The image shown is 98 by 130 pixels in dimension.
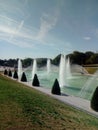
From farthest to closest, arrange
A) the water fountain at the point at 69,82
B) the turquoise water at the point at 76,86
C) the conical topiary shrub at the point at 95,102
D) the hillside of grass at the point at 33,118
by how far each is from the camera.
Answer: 1. the water fountain at the point at 69,82
2. the turquoise water at the point at 76,86
3. the conical topiary shrub at the point at 95,102
4. the hillside of grass at the point at 33,118

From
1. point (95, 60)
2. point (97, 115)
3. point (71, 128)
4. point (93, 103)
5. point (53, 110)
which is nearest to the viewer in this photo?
point (71, 128)

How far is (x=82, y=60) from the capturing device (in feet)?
346

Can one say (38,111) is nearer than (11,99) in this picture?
Yes

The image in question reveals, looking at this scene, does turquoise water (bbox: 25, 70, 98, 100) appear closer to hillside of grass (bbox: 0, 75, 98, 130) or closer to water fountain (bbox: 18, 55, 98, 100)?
water fountain (bbox: 18, 55, 98, 100)

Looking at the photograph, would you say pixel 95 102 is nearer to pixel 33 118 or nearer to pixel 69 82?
pixel 33 118

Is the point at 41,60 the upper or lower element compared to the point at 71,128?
upper

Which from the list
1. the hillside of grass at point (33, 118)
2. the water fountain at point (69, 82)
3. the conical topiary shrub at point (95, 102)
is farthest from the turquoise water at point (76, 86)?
the hillside of grass at point (33, 118)

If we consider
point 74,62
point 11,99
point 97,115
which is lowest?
point 97,115

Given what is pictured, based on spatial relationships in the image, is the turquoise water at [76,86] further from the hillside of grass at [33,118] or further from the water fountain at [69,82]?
the hillside of grass at [33,118]

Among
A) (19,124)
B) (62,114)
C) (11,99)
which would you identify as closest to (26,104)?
(11,99)

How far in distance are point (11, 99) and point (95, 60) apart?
288 feet

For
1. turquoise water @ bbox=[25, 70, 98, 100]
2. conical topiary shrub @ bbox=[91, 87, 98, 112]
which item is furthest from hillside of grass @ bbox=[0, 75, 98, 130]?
turquoise water @ bbox=[25, 70, 98, 100]

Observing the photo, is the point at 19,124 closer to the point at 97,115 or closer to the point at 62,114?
the point at 62,114

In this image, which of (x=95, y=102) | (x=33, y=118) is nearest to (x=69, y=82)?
(x=95, y=102)
